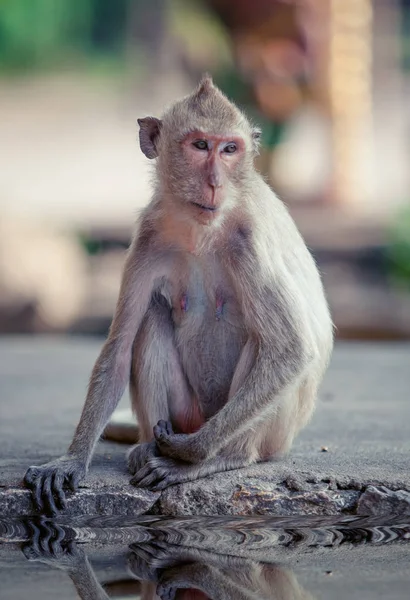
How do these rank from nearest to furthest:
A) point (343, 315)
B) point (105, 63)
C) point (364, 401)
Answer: point (364, 401)
point (343, 315)
point (105, 63)

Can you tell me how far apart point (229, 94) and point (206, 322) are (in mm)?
11462

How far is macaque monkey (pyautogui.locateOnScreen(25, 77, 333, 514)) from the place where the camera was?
4535 mm

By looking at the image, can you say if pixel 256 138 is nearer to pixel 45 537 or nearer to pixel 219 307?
pixel 219 307

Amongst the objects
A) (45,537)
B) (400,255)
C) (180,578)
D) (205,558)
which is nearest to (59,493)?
(45,537)

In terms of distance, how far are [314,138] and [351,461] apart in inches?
476

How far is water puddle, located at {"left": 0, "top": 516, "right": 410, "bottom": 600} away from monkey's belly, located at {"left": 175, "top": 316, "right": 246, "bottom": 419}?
1.94 ft

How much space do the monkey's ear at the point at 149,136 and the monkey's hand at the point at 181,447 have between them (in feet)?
3.69

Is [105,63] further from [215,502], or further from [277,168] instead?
[215,502]

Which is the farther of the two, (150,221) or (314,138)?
(314,138)

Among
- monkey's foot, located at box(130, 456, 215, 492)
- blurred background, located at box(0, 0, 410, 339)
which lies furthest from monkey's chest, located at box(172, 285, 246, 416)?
blurred background, located at box(0, 0, 410, 339)

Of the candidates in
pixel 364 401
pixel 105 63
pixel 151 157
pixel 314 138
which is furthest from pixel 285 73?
pixel 151 157

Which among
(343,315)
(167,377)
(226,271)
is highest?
(226,271)

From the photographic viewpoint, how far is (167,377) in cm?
478

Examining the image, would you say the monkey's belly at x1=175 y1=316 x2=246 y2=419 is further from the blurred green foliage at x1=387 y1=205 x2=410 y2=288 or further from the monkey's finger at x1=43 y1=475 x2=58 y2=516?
the blurred green foliage at x1=387 y1=205 x2=410 y2=288
